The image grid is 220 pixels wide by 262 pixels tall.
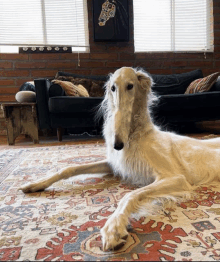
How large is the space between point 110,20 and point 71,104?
2374 millimetres

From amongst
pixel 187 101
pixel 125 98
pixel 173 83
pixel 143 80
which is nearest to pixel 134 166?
pixel 125 98

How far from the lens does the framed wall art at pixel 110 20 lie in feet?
15.9

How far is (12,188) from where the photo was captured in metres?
1.56

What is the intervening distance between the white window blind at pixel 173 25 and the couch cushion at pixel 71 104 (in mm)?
2219

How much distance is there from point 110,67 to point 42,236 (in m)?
4.46

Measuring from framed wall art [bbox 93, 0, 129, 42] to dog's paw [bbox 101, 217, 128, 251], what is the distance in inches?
179

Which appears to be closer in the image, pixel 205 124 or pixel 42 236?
pixel 42 236

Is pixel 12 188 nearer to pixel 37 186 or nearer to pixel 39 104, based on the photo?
pixel 37 186

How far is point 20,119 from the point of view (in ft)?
11.7

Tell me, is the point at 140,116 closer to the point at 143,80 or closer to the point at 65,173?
the point at 143,80

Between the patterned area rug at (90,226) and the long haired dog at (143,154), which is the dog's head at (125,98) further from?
the patterned area rug at (90,226)

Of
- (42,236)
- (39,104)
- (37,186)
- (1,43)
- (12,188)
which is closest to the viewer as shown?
(42,236)

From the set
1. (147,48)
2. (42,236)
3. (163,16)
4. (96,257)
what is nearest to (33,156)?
(42,236)

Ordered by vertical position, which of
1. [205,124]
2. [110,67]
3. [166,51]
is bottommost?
[205,124]
